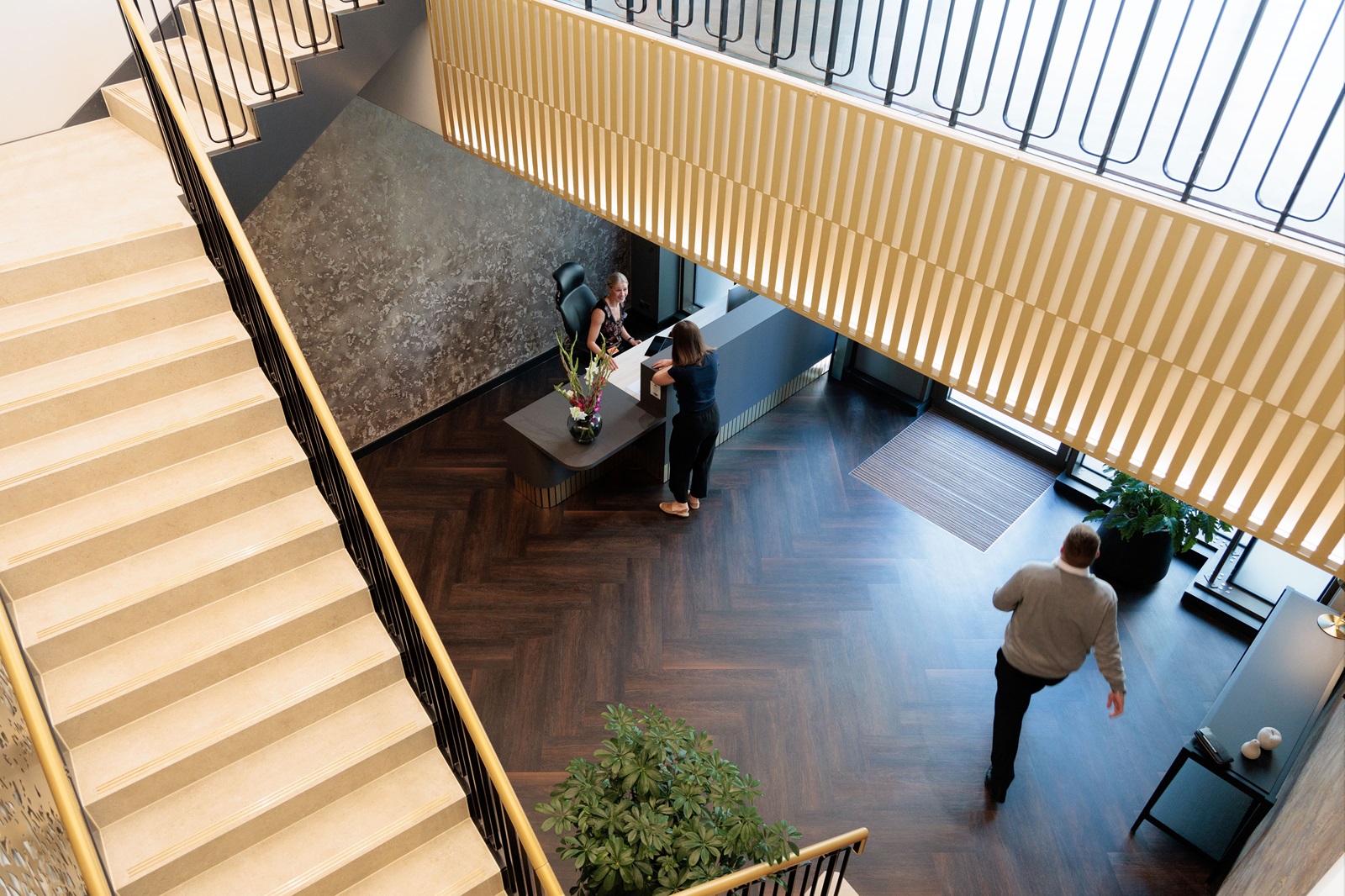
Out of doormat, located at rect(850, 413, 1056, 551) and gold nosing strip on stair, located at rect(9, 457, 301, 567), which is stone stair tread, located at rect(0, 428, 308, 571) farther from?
doormat, located at rect(850, 413, 1056, 551)

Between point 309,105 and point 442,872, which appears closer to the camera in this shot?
point 442,872

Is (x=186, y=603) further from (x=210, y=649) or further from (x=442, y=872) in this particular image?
(x=442, y=872)

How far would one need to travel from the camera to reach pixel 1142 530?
223 inches

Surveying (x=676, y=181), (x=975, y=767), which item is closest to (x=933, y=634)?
(x=975, y=767)

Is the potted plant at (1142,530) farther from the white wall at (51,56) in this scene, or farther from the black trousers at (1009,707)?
the white wall at (51,56)

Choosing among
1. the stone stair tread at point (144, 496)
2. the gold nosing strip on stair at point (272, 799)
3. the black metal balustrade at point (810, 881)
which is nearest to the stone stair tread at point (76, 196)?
the stone stair tread at point (144, 496)

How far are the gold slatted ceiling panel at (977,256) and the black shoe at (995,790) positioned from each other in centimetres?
230

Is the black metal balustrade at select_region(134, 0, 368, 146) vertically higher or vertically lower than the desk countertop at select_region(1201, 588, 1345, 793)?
higher

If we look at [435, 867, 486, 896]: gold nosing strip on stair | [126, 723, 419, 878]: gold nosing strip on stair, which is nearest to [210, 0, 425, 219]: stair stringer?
[126, 723, 419, 878]: gold nosing strip on stair

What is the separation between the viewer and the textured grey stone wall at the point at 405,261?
607 cm

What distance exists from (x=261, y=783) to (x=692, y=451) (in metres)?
3.56

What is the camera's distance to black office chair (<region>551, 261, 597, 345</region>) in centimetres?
694

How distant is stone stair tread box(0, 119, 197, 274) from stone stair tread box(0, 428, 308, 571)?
40.6 inches

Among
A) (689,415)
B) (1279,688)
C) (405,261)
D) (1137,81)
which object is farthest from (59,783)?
(405,261)
